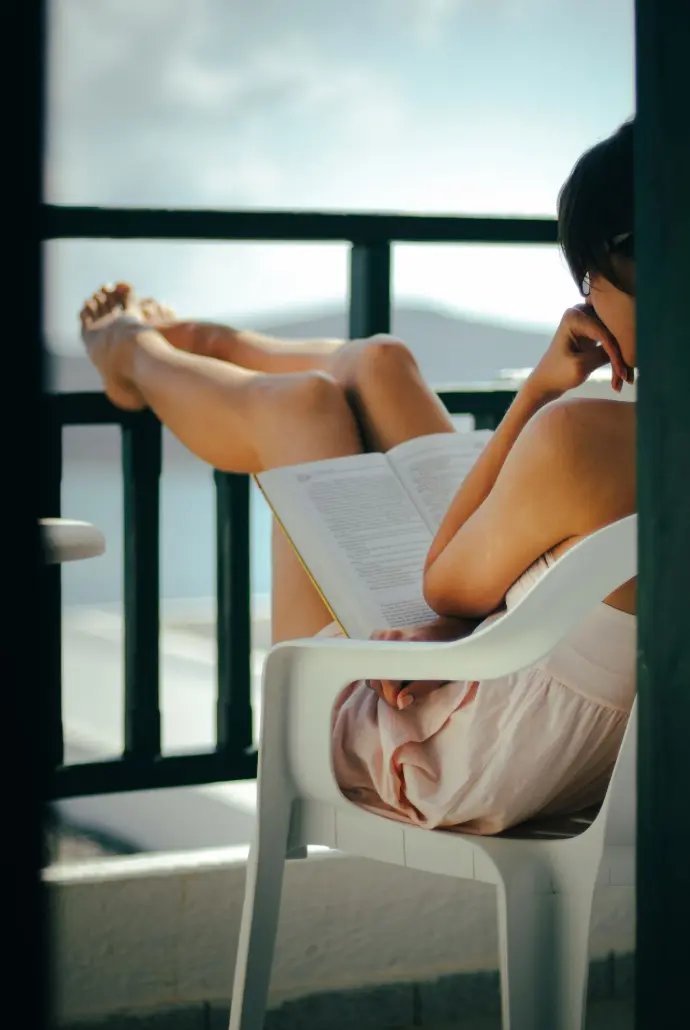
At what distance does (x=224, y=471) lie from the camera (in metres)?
2.02

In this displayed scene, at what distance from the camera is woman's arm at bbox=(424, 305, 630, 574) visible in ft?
4.23

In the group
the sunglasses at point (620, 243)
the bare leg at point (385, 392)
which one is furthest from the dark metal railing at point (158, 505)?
the sunglasses at point (620, 243)

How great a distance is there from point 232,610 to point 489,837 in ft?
2.91

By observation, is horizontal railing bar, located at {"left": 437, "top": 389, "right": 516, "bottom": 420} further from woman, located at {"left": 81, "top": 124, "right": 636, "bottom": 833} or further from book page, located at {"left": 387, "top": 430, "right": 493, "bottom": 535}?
woman, located at {"left": 81, "top": 124, "right": 636, "bottom": 833}

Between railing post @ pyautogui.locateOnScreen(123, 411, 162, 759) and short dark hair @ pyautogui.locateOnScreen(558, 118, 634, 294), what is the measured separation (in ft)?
2.98

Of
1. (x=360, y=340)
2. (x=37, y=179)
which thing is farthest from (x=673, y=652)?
(x=360, y=340)

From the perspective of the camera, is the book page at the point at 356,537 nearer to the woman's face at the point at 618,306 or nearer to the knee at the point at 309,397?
the knee at the point at 309,397

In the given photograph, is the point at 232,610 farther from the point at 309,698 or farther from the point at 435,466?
the point at 309,698

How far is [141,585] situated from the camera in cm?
194

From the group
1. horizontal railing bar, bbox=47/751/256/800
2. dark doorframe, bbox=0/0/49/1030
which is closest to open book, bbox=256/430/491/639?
horizontal railing bar, bbox=47/751/256/800

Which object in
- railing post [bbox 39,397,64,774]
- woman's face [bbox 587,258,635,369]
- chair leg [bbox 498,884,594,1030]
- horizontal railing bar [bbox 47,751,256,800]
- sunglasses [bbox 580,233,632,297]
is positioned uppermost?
sunglasses [bbox 580,233,632,297]

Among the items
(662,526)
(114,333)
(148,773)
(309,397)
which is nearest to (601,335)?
(662,526)

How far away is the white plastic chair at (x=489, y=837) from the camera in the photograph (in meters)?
1.07

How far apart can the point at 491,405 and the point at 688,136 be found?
1.45 metres
